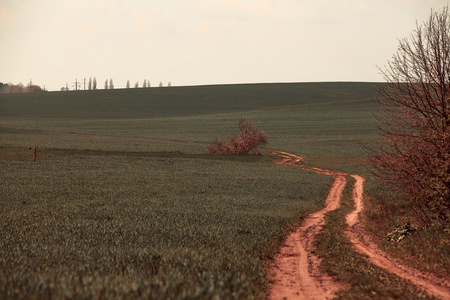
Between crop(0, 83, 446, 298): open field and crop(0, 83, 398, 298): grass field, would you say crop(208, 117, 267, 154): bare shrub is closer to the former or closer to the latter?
crop(0, 83, 446, 298): open field

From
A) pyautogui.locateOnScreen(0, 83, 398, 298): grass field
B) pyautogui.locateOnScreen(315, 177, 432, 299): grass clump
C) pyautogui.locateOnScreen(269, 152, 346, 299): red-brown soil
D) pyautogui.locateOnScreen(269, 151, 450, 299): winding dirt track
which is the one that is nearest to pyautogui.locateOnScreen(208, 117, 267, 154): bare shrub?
pyautogui.locateOnScreen(0, 83, 398, 298): grass field

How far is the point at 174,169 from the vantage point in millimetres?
41812

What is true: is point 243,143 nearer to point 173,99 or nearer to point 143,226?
point 143,226

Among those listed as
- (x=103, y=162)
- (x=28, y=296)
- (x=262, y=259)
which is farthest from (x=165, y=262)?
(x=103, y=162)

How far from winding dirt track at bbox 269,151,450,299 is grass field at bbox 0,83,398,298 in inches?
22.7

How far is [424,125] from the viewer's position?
1745 centimetres

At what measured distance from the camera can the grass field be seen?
8891 millimetres

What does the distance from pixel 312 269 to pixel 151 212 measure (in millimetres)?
10441

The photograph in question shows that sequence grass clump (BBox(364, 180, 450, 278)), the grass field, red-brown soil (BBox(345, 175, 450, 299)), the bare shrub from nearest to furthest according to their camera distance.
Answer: the grass field, red-brown soil (BBox(345, 175, 450, 299)), grass clump (BBox(364, 180, 450, 278)), the bare shrub

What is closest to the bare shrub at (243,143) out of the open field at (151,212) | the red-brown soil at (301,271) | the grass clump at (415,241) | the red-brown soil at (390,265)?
the open field at (151,212)

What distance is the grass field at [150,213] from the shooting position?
8.89m

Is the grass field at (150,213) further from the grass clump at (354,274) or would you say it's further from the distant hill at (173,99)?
the distant hill at (173,99)

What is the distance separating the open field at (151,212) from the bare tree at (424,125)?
5846 mm

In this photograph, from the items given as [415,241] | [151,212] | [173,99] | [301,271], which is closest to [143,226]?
[151,212]
